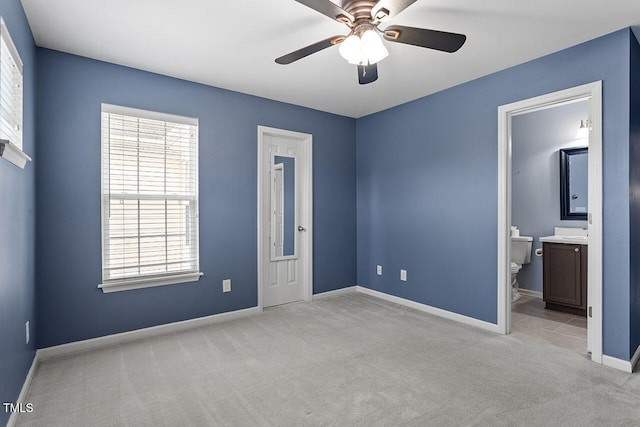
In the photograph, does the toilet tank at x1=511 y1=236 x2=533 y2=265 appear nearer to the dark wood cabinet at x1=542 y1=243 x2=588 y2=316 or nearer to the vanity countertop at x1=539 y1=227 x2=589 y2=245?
the vanity countertop at x1=539 y1=227 x2=589 y2=245

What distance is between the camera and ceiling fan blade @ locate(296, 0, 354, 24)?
1.68 m

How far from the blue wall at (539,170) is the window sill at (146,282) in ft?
13.8

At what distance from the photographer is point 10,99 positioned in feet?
6.45

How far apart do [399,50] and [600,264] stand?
225 cm

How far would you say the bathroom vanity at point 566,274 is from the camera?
3.68 m

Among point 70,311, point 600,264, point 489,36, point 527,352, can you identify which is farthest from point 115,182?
point 600,264

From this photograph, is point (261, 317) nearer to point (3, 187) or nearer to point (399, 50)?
point (3, 187)

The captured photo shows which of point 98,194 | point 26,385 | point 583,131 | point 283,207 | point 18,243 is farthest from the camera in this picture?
point 283,207

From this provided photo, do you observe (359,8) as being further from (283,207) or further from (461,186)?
(283,207)

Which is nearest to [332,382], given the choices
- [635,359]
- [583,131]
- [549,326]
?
[635,359]

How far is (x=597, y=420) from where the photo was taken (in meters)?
1.89

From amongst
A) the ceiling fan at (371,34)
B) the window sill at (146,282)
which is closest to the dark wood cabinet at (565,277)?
the ceiling fan at (371,34)

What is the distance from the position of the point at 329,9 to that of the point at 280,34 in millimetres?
895

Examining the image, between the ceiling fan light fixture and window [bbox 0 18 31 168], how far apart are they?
1.76 metres
